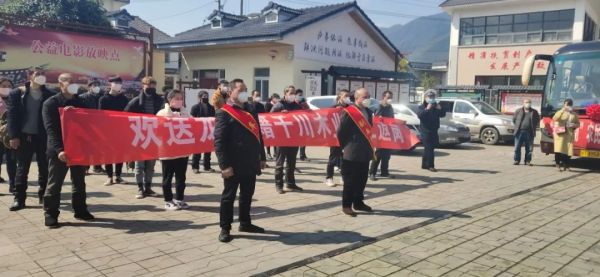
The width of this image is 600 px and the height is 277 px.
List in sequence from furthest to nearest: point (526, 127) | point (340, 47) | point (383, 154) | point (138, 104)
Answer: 1. point (340, 47)
2. point (526, 127)
3. point (383, 154)
4. point (138, 104)

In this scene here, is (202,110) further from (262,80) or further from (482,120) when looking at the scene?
(262,80)

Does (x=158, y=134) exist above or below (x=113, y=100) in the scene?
below

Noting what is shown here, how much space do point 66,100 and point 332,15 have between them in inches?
778

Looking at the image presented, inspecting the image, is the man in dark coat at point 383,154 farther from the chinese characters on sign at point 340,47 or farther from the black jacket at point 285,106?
the chinese characters on sign at point 340,47

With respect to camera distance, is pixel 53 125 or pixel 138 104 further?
pixel 138 104

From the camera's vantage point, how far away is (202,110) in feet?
32.0

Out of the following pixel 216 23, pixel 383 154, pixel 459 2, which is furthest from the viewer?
pixel 459 2

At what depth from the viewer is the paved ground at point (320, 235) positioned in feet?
15.4

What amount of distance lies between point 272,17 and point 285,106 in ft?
53.8

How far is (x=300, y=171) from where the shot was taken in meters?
10.7

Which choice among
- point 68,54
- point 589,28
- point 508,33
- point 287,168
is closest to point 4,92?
point 287,168

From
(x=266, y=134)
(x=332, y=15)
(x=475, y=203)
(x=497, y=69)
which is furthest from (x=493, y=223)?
(x=497, y=69)

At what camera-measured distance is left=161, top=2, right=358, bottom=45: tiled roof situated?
21.7m

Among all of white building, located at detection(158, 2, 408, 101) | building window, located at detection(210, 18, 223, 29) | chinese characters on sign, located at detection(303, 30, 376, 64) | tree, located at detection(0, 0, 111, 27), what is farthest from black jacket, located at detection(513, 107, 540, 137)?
tree, located at detection(0, 0, 111, 27)
